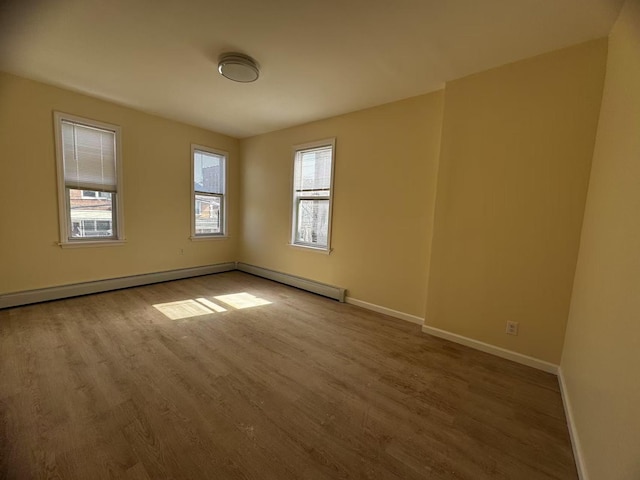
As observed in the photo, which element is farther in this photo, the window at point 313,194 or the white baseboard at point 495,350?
the window at point 313,194

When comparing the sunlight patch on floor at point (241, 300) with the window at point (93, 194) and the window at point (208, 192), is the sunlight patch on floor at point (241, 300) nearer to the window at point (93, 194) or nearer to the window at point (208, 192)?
the window at point (208, 192)

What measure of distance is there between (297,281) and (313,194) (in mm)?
1456

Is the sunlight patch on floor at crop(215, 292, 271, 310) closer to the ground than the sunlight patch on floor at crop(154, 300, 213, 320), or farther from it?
farther from it

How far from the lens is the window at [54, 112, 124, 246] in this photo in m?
3.27

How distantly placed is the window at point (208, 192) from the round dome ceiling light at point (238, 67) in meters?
2.38

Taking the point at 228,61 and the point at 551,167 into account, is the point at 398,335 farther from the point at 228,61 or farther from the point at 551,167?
the point at 228,61

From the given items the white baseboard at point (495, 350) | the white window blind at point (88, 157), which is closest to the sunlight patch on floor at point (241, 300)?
the white baseboard at point (495, 350)

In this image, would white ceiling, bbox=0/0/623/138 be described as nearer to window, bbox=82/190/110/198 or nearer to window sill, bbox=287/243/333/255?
window, bbox=82/190/110/198

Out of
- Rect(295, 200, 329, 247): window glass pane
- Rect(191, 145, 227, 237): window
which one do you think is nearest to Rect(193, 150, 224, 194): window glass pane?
Rect(191, 145, 227, 237): window

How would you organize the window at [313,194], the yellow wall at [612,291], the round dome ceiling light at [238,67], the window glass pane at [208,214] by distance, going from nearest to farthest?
the yellow wall at [612,291]
the round dome ceiling light at [238,67]
the window at [313,194]
the window glass pane at [208,214]

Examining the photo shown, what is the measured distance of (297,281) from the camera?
4.29 meters

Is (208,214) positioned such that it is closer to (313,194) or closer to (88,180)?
(88,180)

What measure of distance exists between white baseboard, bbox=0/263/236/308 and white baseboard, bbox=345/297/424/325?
2.91 m

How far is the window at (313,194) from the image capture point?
3.90 meters
